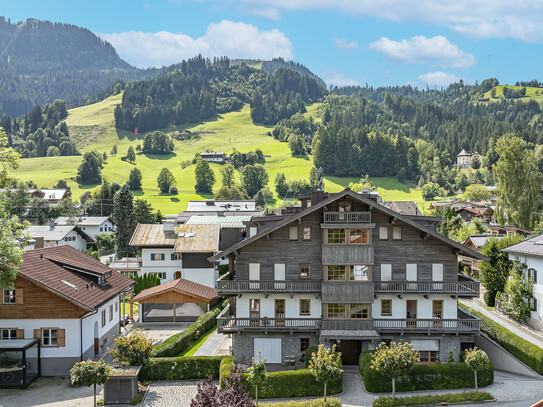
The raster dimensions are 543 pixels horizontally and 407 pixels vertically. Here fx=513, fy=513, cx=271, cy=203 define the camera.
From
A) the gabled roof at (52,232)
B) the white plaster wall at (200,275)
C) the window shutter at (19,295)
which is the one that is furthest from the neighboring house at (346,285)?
the gabled roof at (52,232)

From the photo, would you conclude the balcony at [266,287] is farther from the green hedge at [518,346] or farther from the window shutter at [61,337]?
the green hedge at [518,346]

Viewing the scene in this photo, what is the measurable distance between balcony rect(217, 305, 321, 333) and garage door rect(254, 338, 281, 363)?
36.6 inches

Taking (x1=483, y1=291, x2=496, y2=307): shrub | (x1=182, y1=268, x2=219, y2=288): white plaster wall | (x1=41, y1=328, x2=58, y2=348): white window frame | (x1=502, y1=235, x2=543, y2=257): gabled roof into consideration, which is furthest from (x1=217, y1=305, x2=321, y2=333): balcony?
(x1=483, y1=291, x2=496, y2=307): shrub

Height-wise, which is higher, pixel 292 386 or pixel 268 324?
pixel 268 324

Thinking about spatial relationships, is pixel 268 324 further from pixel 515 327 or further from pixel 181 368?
pixel 515 327

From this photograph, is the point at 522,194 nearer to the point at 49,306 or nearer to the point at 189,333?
the point at 189,333

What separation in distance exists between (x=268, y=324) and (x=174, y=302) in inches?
722

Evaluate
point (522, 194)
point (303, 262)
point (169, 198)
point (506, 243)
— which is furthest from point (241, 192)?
point (303, 262)

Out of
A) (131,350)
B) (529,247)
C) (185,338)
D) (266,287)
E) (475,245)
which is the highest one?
(529,247)

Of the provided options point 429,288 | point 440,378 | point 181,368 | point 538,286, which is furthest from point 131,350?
point 538,286

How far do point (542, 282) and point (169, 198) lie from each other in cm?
14534

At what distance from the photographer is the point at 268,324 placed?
123 ft

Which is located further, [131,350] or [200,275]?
[200,275]

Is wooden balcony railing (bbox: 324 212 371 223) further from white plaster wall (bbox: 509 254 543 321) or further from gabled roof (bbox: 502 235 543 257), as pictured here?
white plaster wall (bbox: 509 254 543 321)
